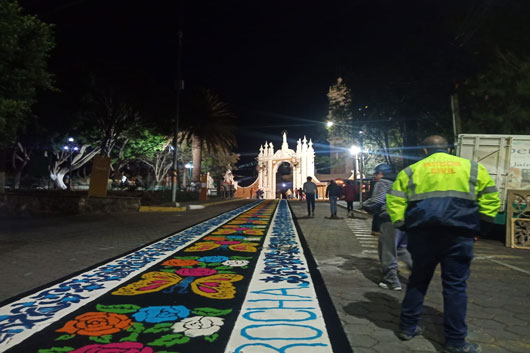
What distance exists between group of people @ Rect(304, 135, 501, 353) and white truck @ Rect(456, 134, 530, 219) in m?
8.40

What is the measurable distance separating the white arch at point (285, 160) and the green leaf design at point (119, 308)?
174 feet

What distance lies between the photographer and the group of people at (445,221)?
2787 mm

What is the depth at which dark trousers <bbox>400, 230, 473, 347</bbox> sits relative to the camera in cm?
277

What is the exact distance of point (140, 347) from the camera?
279 cm

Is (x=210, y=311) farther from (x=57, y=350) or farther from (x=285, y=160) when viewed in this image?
(x=285, y=160)

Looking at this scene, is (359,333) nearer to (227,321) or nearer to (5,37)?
(227,321)

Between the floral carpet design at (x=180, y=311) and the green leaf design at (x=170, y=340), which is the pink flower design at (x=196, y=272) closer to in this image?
the floral carpet design at (x=180, y=311)

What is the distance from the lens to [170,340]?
2932 millimetres

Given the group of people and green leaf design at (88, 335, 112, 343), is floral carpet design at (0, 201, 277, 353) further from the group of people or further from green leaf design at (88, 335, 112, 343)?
the group of people

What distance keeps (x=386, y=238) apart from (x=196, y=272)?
9.09 ft

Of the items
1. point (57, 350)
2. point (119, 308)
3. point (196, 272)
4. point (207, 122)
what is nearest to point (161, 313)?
point (119, 308)

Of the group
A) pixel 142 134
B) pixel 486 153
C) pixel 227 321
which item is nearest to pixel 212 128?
pixel 142 134

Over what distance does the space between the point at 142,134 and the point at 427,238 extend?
1082 inches

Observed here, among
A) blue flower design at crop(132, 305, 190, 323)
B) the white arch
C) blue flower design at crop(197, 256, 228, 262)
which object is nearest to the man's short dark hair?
blue flower design at crop(132, 305, 190, 323)
